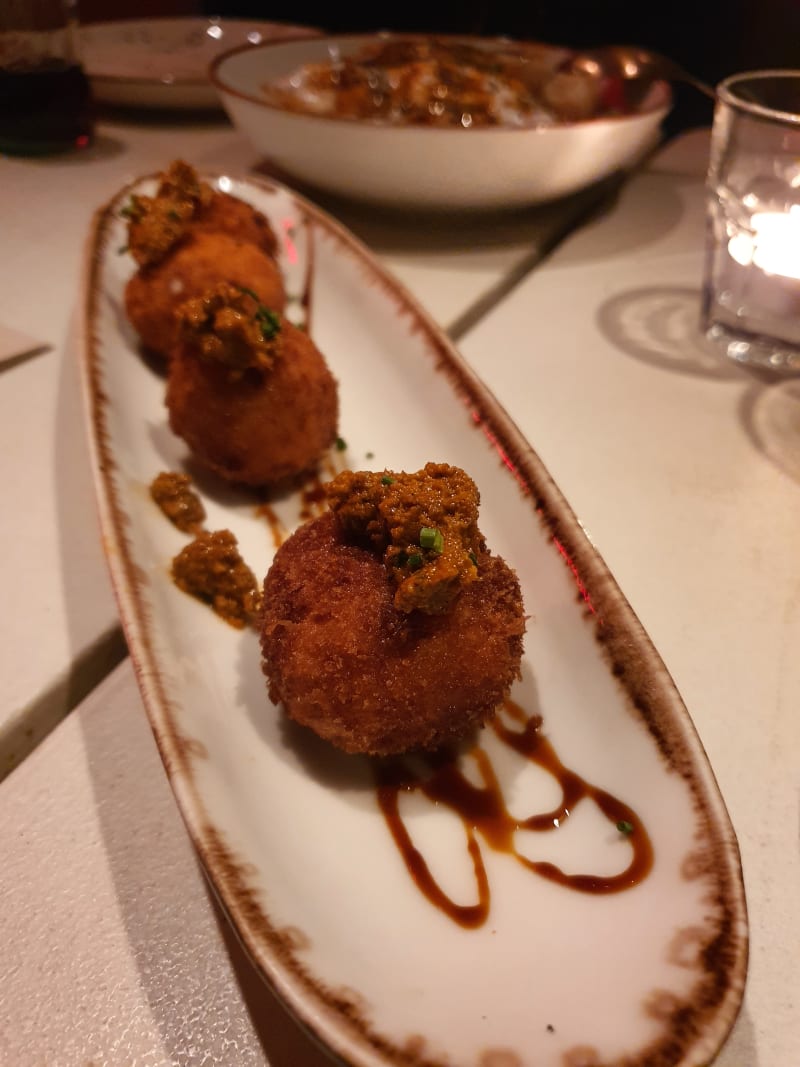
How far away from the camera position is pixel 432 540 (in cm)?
95

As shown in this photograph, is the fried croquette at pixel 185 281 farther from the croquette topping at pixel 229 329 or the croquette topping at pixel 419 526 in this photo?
the croquette topping at pixel 419 526

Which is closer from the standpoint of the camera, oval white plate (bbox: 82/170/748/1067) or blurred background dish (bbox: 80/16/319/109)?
oval white plate (bbox: 82/170/748/1067)

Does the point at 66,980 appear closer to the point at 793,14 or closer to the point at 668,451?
the point at 668,451

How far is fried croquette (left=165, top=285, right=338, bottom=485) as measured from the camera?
1.42m

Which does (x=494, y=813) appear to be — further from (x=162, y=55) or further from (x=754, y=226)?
(x=162, y=55)

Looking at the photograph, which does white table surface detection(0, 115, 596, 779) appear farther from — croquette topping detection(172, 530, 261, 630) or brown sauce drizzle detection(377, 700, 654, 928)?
brown sauce drizzle detection(377, 700, 654, 928)

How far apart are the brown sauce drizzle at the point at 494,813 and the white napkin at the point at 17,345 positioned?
1363mm

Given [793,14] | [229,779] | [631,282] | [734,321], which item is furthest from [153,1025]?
[793,14]

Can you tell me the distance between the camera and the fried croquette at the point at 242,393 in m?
1.42

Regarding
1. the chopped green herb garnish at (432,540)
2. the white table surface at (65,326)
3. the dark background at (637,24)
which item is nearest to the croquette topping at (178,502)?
the white table surface at (65,326)

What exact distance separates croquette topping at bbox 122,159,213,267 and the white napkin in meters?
0.31

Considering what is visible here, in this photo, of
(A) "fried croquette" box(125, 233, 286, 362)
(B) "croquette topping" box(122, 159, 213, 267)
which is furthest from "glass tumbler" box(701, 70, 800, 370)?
(B) "croquette topping" box(122, 159, 213, 267)

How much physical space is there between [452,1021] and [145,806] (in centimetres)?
48

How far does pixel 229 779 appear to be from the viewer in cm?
92
